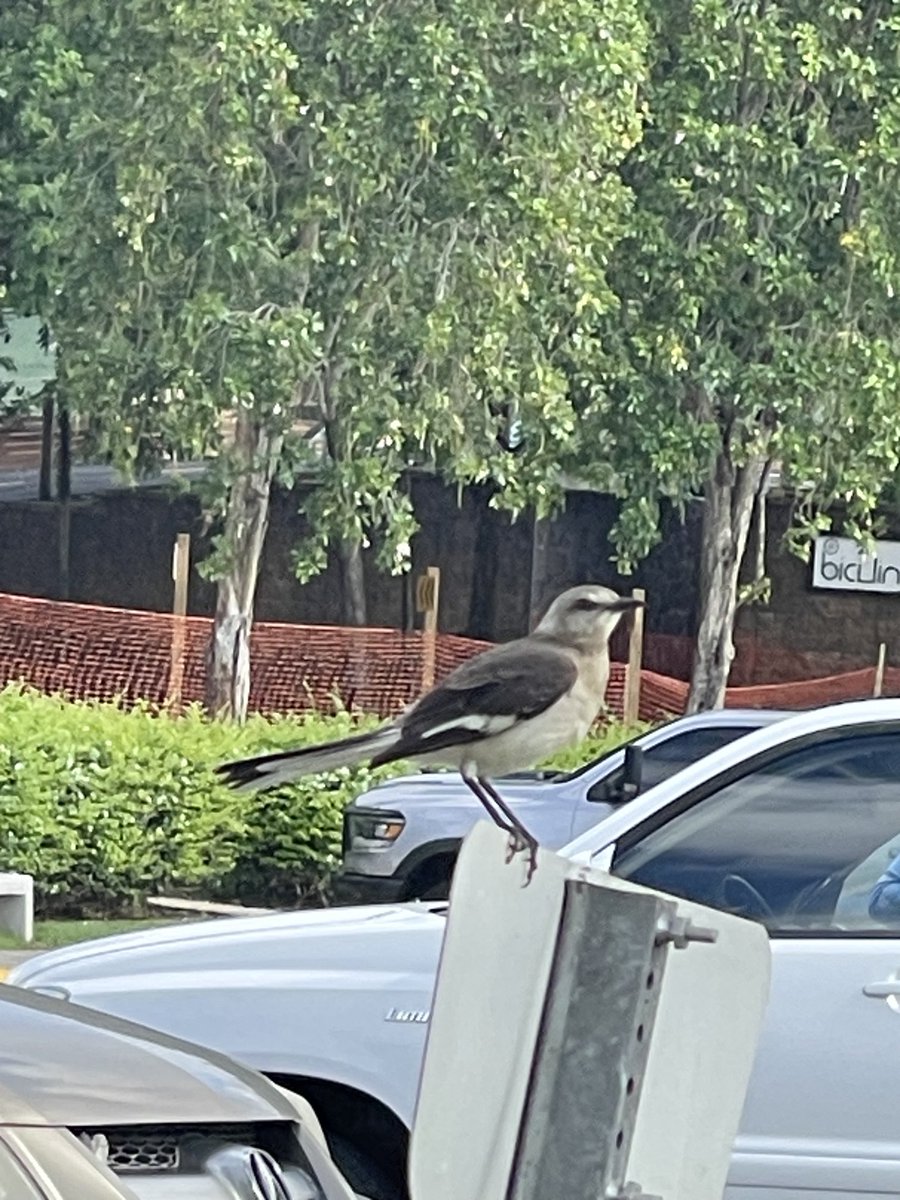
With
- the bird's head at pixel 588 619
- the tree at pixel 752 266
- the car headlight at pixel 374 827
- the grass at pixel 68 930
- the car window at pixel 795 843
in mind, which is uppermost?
the tree at pixel 752 266

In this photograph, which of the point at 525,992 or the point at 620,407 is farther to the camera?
the point at 620,407

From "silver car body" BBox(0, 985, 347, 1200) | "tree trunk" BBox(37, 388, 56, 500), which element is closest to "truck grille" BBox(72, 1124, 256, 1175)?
"silver car body" BBox(0, 985, 347, 1200)

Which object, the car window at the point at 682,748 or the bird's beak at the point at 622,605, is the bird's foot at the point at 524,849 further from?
the car window at the point at 682,748

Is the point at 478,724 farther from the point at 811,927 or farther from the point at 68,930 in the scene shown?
the point at 68,930

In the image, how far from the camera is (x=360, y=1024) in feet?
17.6

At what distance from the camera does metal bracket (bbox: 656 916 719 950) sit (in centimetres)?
286

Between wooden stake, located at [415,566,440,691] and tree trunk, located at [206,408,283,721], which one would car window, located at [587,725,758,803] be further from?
tree trunk, located at [206,408,283,721]

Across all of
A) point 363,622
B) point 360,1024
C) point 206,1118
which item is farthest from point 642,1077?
point 363,622

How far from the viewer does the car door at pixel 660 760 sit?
40.3 feet

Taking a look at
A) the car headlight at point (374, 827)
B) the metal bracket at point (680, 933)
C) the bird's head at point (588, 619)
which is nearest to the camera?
the metal bracket at point (680, 933)

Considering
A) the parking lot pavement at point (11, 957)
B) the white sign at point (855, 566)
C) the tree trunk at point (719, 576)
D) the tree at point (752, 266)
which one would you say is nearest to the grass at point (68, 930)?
the parking lot pavement at point (11, 957)

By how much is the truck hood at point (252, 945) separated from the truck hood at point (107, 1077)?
2.95 ft

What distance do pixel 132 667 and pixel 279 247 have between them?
13.2 feet

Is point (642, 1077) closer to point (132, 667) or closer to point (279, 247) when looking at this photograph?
point (279, 247)
